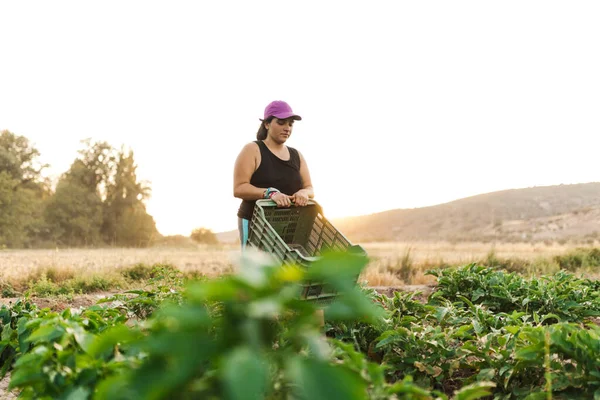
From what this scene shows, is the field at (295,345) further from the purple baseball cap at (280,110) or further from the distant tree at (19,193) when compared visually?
the distant tree at (19,193)

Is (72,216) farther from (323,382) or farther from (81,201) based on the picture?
(323,382)

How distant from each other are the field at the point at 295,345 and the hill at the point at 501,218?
43451 mm

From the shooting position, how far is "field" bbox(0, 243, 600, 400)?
1235mm

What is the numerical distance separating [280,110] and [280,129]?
0.16 m

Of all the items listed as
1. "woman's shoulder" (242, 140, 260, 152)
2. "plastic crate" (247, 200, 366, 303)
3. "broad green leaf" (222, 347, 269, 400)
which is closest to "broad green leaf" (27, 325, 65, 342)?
"broad green leaf" (222, 347, 269, 400)

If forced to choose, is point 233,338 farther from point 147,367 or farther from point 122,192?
point 122,192

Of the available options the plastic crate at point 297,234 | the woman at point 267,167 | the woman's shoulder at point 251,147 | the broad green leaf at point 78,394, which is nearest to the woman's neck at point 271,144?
the woman at point 267,167

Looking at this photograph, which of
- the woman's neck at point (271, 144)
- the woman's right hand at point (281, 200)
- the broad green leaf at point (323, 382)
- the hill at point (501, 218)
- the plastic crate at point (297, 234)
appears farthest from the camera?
the hill at point (501, 218)

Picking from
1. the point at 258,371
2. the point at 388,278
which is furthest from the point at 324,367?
the point at 388,278

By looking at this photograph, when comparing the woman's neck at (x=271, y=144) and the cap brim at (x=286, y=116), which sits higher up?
the cap brim at (x=286, y=116)

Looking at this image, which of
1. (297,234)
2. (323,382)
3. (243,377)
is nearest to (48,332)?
(243,377)

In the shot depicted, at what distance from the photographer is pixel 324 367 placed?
1.14 meters

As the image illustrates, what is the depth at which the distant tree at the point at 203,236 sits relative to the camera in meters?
42.7

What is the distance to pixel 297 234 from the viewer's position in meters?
4.46
